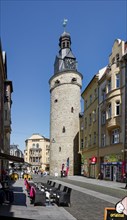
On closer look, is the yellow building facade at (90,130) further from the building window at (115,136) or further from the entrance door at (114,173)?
the entrance door at (114,173)

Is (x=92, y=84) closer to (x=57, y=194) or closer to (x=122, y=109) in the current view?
(x=122, y=109)

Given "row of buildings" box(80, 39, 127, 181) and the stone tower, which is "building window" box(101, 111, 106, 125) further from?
the stone tower

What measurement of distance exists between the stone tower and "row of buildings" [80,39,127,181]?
41.0ft

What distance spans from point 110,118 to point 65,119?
26526 mm

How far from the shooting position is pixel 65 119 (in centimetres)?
6444

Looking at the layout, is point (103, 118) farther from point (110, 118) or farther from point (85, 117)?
point (85, 117)

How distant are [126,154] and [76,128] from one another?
104 ft

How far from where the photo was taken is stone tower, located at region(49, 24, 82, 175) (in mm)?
63562

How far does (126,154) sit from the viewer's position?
33.9 metres

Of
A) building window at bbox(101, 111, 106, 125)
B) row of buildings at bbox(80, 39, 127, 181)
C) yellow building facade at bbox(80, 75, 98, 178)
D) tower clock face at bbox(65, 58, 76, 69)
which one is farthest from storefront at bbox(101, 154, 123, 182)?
tower clock face at bbox(65, 58, 76, 69)

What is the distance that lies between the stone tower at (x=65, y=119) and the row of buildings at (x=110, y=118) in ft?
41.0

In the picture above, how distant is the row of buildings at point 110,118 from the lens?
3581 cm

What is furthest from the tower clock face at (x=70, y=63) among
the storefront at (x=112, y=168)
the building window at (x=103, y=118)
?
the storefront at (x=112, y=168)

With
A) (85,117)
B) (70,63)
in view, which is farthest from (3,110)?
(70,63)
